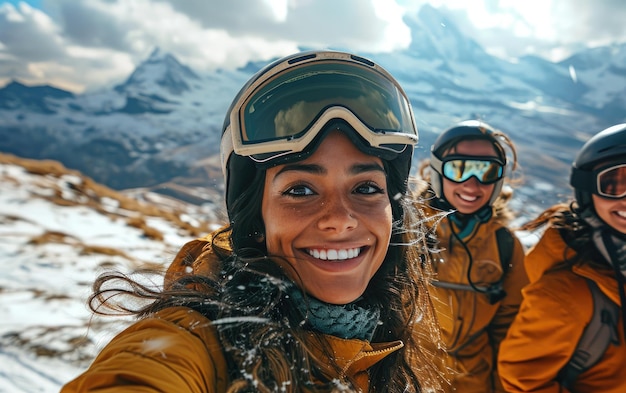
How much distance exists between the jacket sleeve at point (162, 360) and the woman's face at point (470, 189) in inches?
126

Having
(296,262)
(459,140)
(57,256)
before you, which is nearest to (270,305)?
(296,262)

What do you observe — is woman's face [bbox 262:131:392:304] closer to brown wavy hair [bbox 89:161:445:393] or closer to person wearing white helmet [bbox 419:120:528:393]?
brown wavy hair [bbox 89:161:445:393]

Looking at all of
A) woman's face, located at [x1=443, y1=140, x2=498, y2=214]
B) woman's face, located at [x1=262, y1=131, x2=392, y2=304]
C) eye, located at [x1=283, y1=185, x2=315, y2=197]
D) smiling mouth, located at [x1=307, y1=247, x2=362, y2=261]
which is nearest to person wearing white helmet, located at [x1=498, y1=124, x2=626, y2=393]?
woman's face, located at [x1=443, y1=140, x2=498, y2=214]

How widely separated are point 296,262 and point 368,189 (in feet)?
1.52

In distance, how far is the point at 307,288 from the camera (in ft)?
5.61

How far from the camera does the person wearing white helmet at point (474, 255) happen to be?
3658mm

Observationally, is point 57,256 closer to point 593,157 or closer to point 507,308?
point 507,308

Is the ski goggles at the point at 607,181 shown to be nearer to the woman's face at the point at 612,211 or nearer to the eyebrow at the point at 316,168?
the woman's face at the point at 612,211

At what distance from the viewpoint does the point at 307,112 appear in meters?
1.80

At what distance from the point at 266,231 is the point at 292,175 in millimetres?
288

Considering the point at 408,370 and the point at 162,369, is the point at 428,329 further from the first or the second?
the point at 162,369

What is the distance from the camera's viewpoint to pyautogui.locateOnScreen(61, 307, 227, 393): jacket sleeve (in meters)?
1.14

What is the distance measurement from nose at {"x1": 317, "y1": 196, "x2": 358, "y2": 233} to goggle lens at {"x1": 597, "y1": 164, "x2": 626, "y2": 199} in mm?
2085

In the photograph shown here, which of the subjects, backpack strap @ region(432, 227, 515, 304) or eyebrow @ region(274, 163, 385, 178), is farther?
backpack strap @ region(432, 227, 515, 304)
